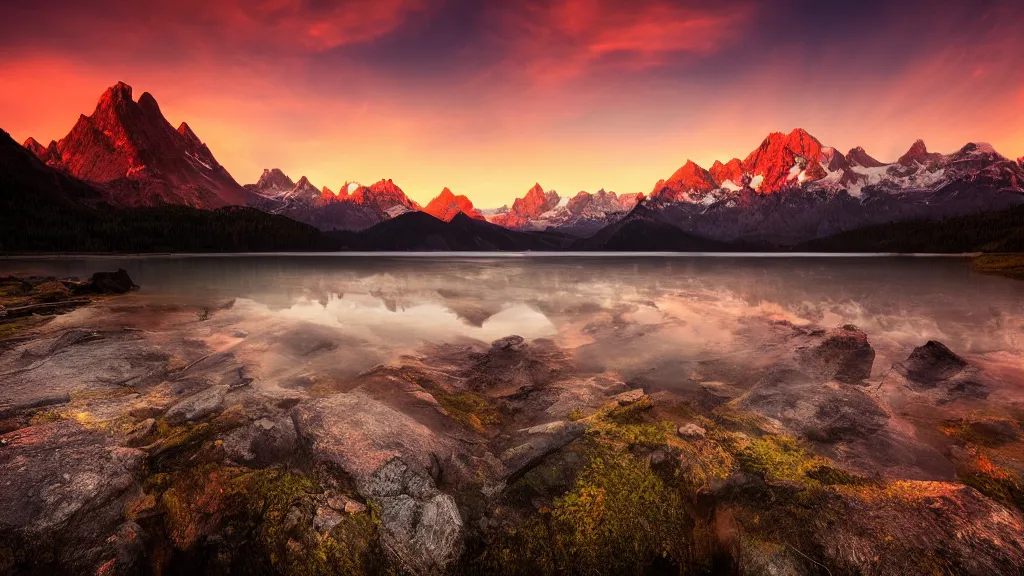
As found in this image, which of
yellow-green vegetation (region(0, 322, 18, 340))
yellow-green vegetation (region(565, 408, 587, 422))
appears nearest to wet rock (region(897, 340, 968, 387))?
yellow-green vegetation (region(565, 408, 587, 422))

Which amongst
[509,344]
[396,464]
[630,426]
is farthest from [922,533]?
[509,344]

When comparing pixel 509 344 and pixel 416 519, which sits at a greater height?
pixel 416 519

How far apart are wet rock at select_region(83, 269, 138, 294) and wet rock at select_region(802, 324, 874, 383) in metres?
51.9

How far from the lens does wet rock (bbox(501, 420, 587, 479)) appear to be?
28.8 ft

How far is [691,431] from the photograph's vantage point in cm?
1005

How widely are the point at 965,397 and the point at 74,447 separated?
78.3 feet

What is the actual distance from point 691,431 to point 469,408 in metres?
6.00

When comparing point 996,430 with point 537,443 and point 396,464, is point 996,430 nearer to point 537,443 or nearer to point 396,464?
point 537,443

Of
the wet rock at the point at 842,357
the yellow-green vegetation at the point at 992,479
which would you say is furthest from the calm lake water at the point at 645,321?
the yellow-green vegetation at the point at 992,479

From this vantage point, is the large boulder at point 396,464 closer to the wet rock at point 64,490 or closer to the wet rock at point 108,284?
the wet rock at point 64,490

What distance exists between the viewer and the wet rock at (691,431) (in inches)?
388

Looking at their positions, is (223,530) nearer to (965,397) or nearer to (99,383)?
(99,383)

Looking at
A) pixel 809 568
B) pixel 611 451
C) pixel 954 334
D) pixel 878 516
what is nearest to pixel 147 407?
pixel 611 451

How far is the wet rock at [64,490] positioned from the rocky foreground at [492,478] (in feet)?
0.12
